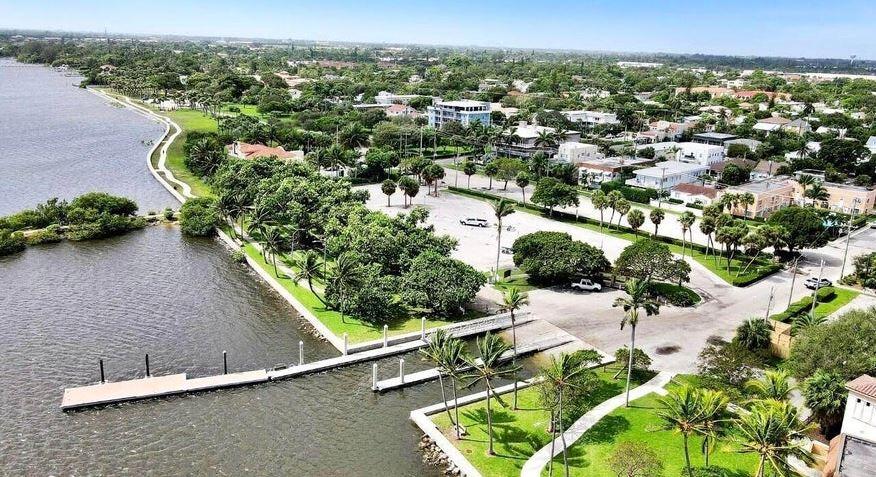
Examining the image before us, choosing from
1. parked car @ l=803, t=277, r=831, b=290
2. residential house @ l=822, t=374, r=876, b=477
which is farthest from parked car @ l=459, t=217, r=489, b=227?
residential house @ l=822, t=374, r=876, b=477

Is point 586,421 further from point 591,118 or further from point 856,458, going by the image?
point 591,118

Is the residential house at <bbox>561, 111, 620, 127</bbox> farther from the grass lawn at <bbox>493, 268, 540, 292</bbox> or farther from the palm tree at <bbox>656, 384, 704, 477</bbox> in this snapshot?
the palm tree at <bbox>656, 384, 704, 477</bbox>

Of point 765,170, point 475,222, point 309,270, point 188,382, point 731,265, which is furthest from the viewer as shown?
point 765,170

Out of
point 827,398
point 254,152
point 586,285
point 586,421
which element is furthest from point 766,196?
point 254,152

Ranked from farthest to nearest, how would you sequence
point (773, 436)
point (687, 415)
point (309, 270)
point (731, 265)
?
1. point (731, 265)
2. point (309, 270)
3. point (687, 415)
4. point (773, 436)

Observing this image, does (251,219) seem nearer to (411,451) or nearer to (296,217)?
(296,217)

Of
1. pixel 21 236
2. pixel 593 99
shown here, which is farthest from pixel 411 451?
pixel 593 99
